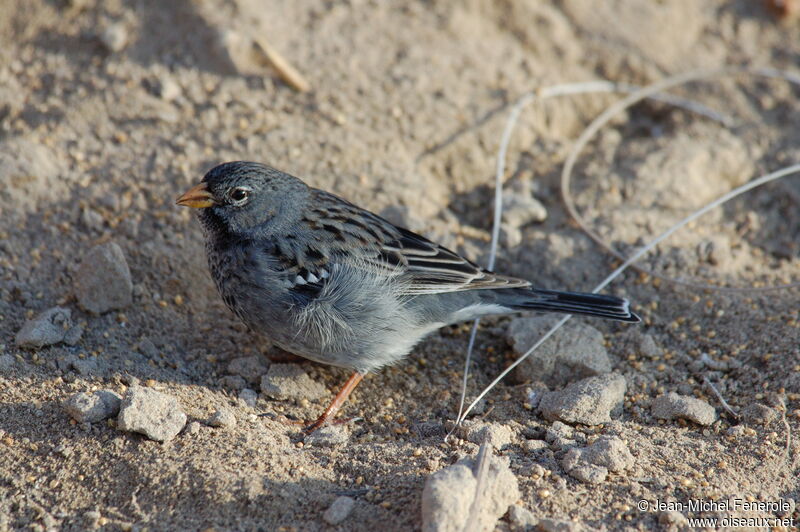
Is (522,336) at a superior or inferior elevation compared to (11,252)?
inferior

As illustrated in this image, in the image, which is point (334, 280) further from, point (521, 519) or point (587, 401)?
point (521, 519)

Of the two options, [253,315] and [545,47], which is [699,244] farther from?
[253,315]

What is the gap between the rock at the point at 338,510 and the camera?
3.75 metres

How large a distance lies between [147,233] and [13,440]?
6.09ft

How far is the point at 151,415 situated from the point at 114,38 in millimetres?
3633

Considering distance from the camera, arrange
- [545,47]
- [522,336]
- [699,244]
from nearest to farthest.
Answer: [522,336]
[699,244]
[545,47]

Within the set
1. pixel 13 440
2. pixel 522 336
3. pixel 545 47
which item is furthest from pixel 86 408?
pixel 545 47

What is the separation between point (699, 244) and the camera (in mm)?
5902

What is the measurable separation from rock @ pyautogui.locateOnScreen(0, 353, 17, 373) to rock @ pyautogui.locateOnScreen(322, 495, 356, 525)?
211 cm

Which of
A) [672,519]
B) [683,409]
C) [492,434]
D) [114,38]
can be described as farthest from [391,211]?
[672,519]

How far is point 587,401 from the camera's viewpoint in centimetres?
462

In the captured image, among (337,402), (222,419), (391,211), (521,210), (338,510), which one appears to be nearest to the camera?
(338,510)

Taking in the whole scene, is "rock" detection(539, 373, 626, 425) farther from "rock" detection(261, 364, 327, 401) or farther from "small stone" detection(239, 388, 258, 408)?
"small stone" detection(239, 388, 258, 408)

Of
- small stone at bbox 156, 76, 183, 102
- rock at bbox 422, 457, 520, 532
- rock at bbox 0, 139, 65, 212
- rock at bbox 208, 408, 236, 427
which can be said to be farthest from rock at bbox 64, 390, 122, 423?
small stone at bbox 156, 76, 183, 102
